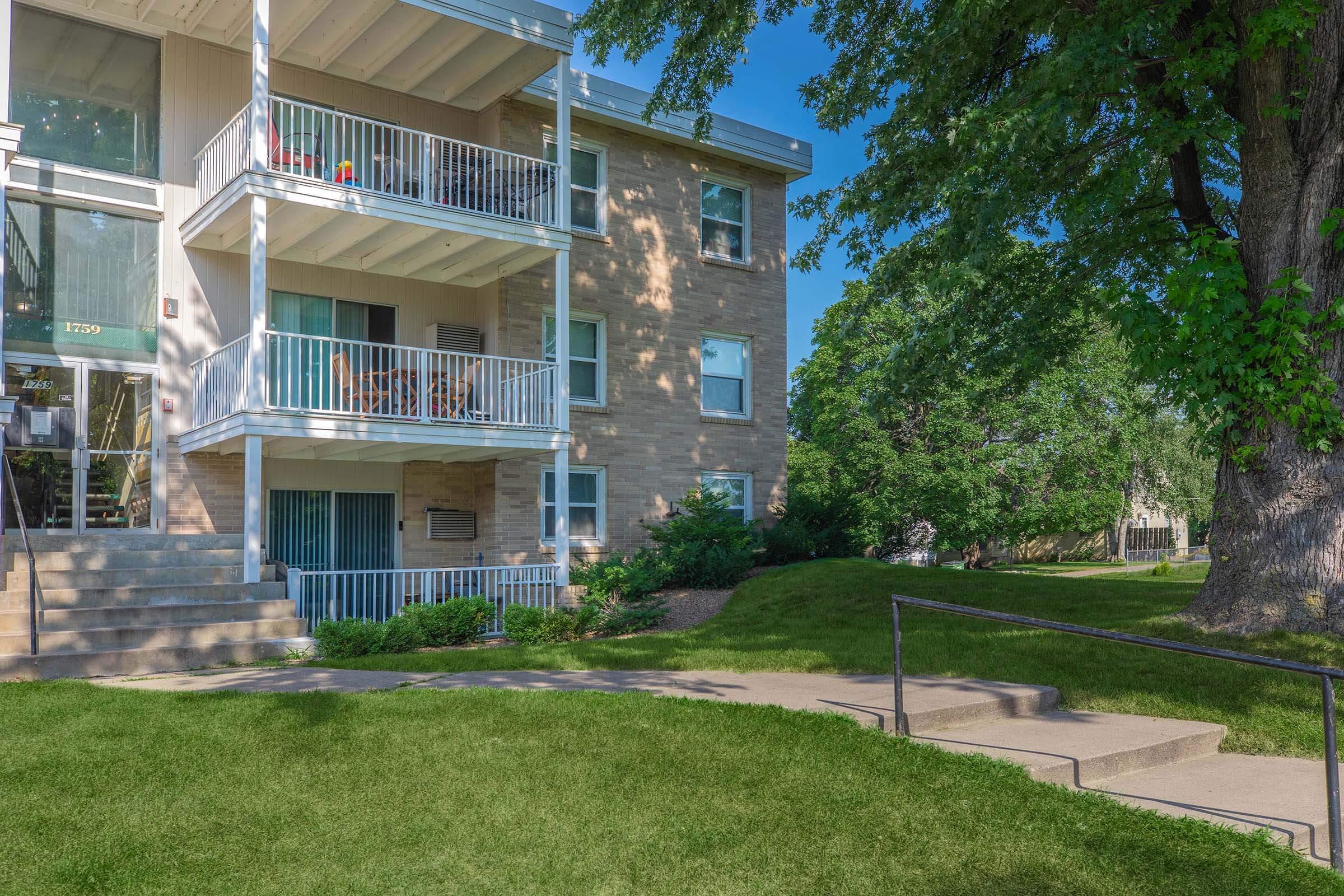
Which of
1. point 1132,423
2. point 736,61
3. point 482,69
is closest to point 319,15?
point 482,69

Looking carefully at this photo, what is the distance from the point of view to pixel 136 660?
30.2 ft

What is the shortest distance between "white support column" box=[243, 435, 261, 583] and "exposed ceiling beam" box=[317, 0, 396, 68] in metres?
6.02

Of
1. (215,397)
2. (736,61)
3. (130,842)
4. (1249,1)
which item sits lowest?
(130,842)

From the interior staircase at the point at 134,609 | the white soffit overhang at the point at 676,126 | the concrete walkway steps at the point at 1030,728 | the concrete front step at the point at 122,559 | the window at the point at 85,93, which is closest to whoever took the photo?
the concrete walkway steps at the point at 1030,728

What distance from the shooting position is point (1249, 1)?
26.8 feet

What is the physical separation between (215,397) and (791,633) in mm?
7794

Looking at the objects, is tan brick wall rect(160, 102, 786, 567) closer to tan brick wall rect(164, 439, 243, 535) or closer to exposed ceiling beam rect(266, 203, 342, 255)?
exposed ceiling beam rect(266, 203, 342, 255)

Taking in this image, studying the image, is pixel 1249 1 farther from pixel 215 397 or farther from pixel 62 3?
pixel 62 3

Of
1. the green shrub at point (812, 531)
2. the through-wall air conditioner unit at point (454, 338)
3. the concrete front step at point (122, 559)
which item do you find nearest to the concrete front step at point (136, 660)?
the concrete front step at point (122, 559)

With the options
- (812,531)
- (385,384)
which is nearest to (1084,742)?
(385,384)

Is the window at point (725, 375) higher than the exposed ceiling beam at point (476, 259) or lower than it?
lower

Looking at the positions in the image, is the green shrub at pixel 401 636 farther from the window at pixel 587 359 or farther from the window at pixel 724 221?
the window at pixel 724 221

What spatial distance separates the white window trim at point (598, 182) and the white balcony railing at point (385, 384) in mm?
3135

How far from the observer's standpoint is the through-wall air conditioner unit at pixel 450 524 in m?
15.0
